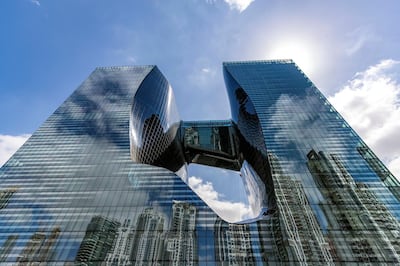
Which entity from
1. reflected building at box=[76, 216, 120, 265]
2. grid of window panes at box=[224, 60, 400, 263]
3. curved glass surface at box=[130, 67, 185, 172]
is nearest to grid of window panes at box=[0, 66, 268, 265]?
reflected building at box=[76, 216, 120, 265]

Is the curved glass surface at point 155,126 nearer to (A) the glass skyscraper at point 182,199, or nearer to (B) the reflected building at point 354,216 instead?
(A) the glass skyscraper at point 182,199

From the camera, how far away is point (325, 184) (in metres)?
43.8

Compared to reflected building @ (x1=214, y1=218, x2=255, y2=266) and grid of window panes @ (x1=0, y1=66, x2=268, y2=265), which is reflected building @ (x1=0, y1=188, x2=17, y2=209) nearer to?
grid of window panes @ (x1=0, y1=66, x2=268, y2=265)

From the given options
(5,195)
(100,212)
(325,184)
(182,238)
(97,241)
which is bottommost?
(97,241)

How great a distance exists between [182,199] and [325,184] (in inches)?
1106

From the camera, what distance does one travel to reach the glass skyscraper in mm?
34938

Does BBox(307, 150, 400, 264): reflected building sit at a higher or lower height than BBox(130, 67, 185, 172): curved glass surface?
lower

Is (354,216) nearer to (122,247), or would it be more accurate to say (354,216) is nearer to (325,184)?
(325,184)

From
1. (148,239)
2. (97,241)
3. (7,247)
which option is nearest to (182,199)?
(148,239)

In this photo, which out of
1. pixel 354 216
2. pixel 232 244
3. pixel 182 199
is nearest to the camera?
pixel 232 244

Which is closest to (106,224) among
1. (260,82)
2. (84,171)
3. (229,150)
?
(84,171)

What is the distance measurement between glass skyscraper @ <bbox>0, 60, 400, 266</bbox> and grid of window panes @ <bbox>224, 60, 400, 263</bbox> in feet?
0.60

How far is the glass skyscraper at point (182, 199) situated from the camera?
34.9 meters

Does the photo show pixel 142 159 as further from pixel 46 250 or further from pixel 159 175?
pixel 46 250
